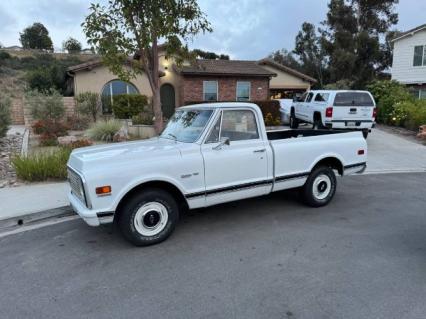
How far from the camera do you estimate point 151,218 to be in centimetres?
441

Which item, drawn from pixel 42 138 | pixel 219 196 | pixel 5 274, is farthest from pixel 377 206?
pixel 42 138

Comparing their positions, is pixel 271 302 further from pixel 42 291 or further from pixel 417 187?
pixel 417 187

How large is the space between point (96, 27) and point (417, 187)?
28.3 feet

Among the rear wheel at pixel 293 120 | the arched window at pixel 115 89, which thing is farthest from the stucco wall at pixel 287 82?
the arched window at pixel 115 89

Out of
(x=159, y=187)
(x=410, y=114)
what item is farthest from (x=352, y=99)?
(x=159, y=187)

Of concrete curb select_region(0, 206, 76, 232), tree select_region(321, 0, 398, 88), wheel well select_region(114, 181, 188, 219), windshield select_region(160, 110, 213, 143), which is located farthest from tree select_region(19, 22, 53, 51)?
wheel well select_region(114, 181, 188, 219)

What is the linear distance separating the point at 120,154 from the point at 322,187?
11.7ft

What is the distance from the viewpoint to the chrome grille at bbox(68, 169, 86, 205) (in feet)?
13.8

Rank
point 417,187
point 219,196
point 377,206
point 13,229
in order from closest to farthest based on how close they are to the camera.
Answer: point 219,196
point 13,229
point 377,206
point 417,187

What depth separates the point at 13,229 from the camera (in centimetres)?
517

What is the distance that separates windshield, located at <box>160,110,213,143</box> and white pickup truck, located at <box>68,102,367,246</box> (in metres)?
0.02

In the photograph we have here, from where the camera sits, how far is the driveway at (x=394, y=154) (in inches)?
367

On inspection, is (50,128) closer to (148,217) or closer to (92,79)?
(92,79)

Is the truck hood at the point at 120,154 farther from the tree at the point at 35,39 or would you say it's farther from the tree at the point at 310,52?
the tree at the point at 35,39
